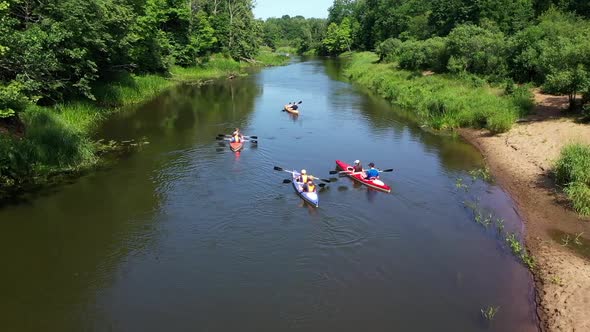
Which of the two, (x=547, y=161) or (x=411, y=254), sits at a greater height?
(x=547, y=161)

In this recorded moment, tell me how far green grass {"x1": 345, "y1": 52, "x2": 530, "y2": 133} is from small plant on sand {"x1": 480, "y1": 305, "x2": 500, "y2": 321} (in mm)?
17941

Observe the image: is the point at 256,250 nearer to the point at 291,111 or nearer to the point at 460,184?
the point at 460,184

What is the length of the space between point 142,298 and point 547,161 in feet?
61.3

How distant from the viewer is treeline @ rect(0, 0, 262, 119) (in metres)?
19.2

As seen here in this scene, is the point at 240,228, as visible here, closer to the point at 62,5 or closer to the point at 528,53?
the point at 62,5

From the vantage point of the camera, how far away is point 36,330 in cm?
1134

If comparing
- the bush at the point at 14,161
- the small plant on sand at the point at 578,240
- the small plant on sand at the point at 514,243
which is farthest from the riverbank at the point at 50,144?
the small plant on sand at the point at 578,240

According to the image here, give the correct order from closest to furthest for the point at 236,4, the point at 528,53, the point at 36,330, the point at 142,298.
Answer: the point at 36,330
the point at 142,298
the point at 528,53
the point at 236,4

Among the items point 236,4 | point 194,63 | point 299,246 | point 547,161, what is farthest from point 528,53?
point 236,4

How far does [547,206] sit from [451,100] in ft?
58.5

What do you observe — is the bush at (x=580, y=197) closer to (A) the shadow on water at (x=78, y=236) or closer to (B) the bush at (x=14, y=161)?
(A) the shadow on water at (x=78, y=236)

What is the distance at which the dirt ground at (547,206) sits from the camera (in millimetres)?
12164

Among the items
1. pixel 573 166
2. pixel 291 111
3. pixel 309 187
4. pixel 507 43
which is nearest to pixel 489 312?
pixel 309 187

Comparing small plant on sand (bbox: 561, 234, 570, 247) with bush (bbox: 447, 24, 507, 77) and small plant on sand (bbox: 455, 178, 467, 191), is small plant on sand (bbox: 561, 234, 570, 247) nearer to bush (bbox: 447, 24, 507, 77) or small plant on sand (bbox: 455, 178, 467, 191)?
small plant on sand (bbox: 455, 178, 467, 191)
